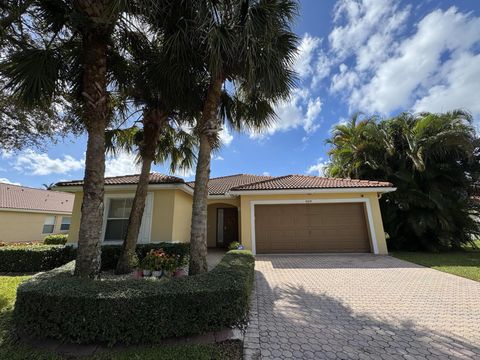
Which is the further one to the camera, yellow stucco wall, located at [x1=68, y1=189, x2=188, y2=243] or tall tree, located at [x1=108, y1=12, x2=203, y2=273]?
yellow stucco wall, located at [x1=68, y1=189, x2=188, y2=243]

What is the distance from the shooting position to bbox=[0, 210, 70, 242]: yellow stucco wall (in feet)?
60.1

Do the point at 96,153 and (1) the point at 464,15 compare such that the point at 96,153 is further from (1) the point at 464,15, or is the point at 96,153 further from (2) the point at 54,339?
(1) the point at 464,15

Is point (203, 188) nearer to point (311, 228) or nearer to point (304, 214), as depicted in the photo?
point (304, 214)

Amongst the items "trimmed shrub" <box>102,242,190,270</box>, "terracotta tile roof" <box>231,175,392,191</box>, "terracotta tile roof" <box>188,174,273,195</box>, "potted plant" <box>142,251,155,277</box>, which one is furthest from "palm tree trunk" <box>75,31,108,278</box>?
"terracotta tile roof" <box>188,174,273,195</box>

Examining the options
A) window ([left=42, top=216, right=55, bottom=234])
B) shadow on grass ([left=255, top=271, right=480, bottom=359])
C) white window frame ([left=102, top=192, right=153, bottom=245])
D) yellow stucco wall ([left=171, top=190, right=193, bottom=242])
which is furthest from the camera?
window ([left=42, top=216, right=55, bottom=234])

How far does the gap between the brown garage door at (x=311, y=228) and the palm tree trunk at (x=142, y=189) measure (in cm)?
637

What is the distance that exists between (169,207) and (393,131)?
1403 cm

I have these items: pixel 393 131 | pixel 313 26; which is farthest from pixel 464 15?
pixel 393 131

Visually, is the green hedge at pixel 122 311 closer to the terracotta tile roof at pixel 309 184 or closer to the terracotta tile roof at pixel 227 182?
the terracotta tile roof at pixel 309 184

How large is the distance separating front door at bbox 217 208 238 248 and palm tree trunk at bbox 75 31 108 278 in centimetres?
1052

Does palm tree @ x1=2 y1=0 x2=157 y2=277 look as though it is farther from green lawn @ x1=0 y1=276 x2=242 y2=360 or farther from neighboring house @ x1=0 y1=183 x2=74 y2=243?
neighboring house @ x1=0 y1=183 x2=74 y2=243

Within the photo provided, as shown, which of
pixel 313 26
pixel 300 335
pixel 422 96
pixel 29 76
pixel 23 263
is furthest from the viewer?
pixel 422 96

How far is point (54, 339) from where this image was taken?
3516mm

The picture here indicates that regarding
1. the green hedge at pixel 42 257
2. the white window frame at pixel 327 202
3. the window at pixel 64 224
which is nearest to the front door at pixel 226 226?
the white window frame at pixel 327 202
